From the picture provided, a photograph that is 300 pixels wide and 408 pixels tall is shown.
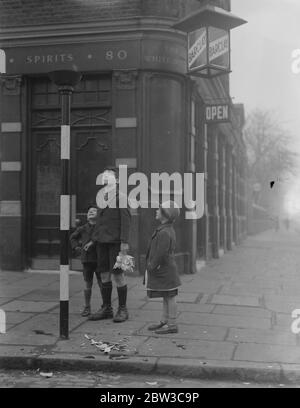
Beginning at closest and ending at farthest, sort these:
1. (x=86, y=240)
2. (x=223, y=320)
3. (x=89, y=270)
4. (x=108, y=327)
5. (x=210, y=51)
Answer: (x=108, y=327), (x=223, y=320), (x=86, y=240), (x=89, y=270), (x=210, y=51)

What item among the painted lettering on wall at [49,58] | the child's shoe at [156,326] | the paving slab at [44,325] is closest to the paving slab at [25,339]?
the paving slab at [44,325]

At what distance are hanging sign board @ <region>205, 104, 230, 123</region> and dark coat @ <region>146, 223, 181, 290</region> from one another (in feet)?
25.2

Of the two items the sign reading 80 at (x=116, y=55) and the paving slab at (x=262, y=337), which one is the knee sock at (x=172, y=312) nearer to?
the paving slab at (x=262, y=337)

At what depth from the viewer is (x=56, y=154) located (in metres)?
11.3

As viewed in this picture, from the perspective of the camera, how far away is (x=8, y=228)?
11.2 m

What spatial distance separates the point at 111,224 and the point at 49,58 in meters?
5.42

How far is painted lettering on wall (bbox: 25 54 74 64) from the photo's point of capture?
10.9 metres

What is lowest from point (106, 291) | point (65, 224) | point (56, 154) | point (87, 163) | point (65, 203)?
point (106, 291)

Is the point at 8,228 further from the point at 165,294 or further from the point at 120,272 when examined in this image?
the point at 165,294

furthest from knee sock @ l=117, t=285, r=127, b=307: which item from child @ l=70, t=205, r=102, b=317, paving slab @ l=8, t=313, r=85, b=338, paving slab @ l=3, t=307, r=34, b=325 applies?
paving slab @ l=3, t=307, r=34, b=325

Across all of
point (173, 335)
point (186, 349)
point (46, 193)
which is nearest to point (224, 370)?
point (186, 349)

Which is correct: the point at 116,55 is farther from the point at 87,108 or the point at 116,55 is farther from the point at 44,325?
the point at 44,325
